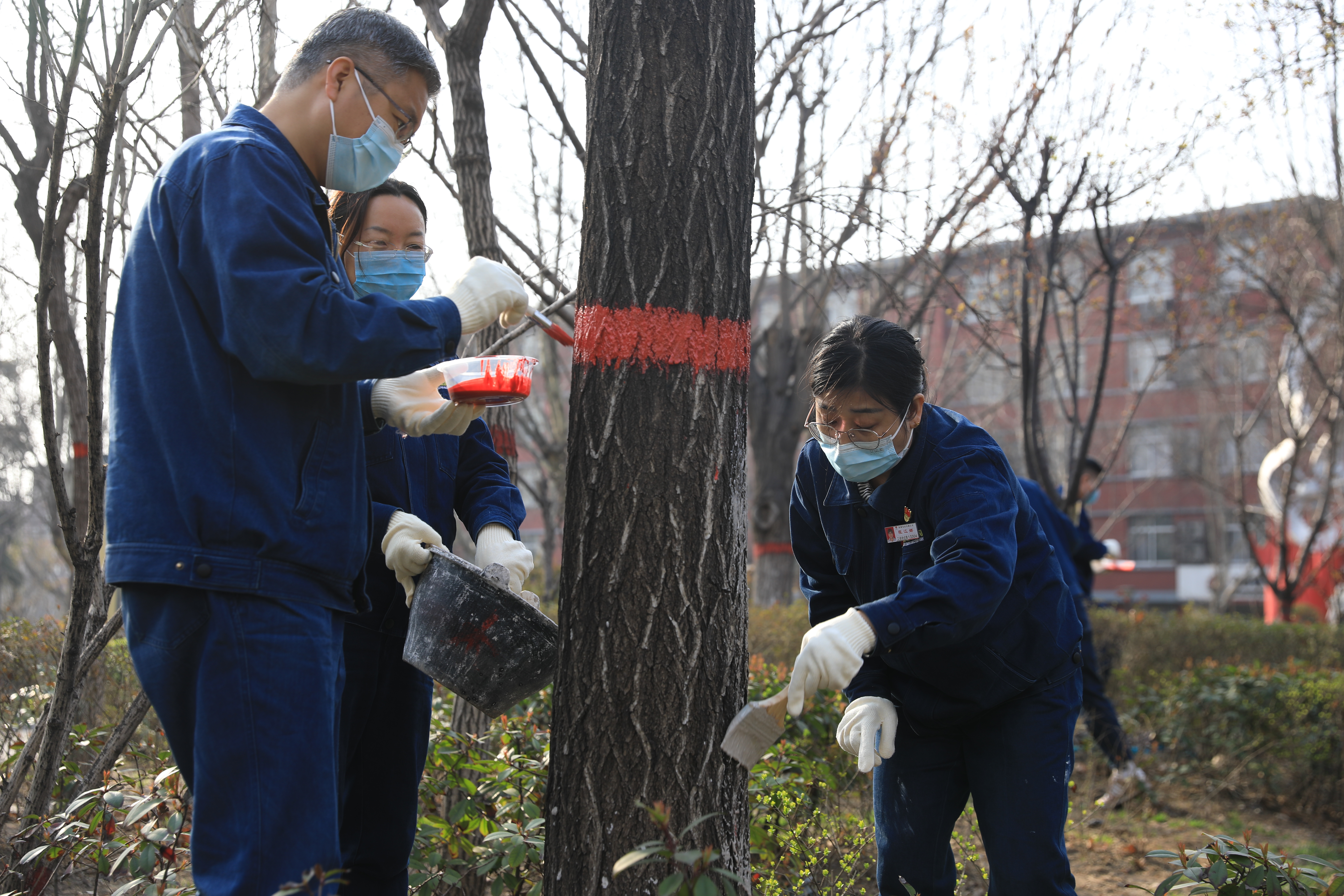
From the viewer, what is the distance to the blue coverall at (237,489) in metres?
1.47

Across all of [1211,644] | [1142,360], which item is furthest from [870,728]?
[1142,360]

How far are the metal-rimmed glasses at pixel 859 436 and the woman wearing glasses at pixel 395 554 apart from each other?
0.76m

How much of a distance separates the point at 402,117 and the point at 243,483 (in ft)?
2.47

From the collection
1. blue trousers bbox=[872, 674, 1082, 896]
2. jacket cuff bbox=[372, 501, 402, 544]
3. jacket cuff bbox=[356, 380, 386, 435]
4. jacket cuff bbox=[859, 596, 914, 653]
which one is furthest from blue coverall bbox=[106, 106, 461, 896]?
blue trousers bbox=[872, 674, 1082, 896]

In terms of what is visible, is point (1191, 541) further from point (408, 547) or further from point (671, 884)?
→ point (671, 884)

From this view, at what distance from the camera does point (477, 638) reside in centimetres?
196

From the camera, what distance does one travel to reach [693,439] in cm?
203

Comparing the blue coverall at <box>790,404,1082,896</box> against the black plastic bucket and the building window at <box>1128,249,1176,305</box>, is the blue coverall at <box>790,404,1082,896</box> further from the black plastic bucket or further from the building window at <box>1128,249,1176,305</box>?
the building window at <box>1128,249,1176,305</box>

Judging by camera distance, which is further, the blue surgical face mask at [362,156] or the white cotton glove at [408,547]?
the white cotton glove at [408,547]

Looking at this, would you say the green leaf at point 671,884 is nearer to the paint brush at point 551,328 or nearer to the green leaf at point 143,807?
the paint brush at point 551,328

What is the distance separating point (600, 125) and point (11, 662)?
400 cm

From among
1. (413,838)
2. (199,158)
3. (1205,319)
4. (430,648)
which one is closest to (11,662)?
(413,838)

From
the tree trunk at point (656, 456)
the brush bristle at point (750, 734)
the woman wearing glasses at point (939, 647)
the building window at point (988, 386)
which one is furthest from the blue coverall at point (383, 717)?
the building window at point (988, 386)

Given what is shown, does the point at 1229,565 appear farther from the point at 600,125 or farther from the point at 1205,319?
the point at 600,125
